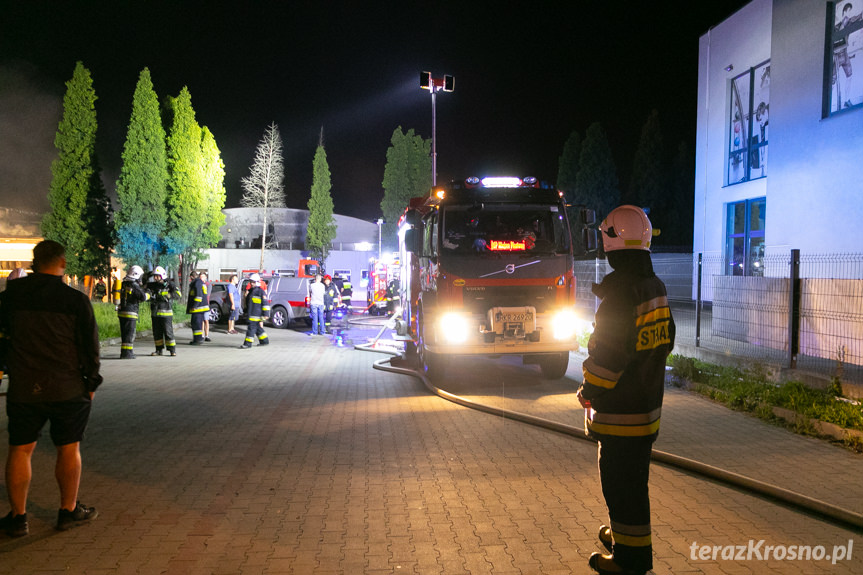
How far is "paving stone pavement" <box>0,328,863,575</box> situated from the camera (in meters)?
3.74

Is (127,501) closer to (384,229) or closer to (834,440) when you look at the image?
(834,440)

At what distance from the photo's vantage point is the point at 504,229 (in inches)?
379

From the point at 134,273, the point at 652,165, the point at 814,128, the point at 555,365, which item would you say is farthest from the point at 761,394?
the point at 652,165

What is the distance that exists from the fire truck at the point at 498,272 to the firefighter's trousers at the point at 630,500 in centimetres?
599

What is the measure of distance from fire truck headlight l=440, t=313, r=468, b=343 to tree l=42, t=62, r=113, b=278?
23608 millimetres

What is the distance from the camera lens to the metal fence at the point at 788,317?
8.08 m

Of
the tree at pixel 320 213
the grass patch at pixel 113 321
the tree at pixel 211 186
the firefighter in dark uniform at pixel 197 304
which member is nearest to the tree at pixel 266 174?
the tree at pixel 320 213

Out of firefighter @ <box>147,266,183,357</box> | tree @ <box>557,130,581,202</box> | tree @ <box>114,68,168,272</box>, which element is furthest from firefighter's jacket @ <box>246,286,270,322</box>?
tree @ <box>557,130,581,202</box>

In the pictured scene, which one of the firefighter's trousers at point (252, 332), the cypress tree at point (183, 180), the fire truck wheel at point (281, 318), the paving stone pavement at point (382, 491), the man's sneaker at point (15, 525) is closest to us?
the paving stone pavement at point (382, 491)

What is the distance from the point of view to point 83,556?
375 cm

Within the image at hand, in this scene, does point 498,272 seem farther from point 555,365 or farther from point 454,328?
point 555,365

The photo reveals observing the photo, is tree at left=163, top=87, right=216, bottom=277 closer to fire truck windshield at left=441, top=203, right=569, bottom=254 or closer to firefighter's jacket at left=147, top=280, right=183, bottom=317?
firefighter's jacket at left=147, top=280, right=183, bottom=317

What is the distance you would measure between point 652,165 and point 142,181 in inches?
1414

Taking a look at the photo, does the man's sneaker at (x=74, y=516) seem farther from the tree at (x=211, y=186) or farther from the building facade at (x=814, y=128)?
the tree at (x=211, y=186)
